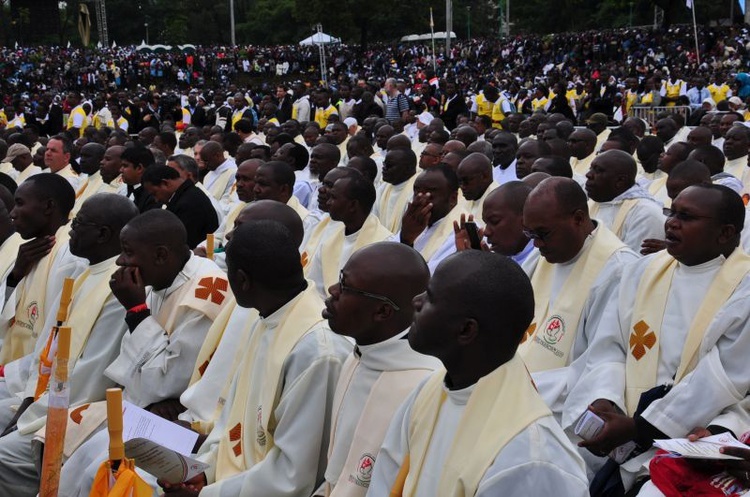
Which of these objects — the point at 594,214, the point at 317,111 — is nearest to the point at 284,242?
the point at 594,214

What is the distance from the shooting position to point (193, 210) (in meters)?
8.41

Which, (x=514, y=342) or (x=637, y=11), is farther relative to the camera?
(x=637, y=11)

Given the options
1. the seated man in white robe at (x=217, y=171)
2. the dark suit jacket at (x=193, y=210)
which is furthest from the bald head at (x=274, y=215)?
the seated man in white robe at (x=217, y=171)

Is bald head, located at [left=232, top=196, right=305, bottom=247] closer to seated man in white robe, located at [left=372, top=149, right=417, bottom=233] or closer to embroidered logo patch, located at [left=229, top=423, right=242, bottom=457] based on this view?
embroidered logo patch, located at [left=229, top=423, right=242, bottom=457]

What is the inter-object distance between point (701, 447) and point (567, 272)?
5.70 ft

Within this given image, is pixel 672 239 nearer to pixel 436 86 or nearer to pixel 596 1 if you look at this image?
pixel 436 86

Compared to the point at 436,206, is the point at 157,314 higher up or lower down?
lower down

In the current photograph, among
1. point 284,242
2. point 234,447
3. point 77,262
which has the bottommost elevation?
point 234,447

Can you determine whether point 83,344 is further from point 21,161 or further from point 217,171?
point 21,161

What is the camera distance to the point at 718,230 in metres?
4.55

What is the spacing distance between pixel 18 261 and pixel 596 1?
6079cm

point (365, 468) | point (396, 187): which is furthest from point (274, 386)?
point (396, 187)

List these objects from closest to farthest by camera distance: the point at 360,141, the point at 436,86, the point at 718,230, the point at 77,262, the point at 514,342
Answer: the point at 514,342, the point at 718,230, the point at 77,262, the point at 360,141, the point at 436,86

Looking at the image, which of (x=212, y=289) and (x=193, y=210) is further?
(x=193, y=210)
